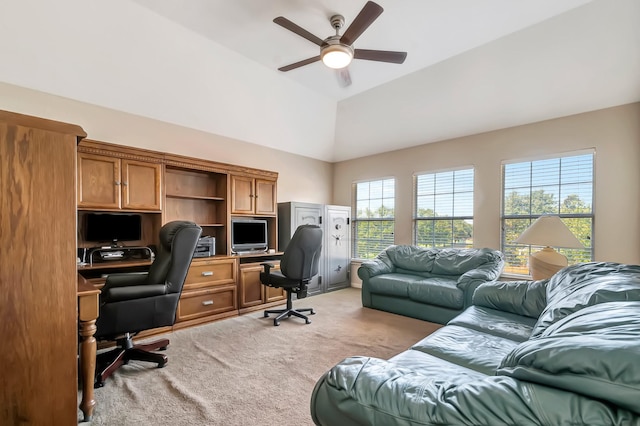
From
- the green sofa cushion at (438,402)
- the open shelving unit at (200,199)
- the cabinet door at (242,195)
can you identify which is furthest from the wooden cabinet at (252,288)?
the green sofa cushion at (438,402)

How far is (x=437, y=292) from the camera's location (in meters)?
3.53

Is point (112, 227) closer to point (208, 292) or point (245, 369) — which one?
point (208, 292)

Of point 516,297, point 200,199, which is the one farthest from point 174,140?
point 516,297

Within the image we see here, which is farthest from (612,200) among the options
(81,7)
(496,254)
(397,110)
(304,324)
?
(81,7)

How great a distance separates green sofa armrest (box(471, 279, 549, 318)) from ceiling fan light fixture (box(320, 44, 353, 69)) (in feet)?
8.13

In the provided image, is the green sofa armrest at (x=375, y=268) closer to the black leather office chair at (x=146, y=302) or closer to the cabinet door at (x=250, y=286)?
the cabinet door at (x=250, y=286)

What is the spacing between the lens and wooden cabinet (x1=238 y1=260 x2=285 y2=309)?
13.1 feet

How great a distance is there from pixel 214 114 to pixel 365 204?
323cm

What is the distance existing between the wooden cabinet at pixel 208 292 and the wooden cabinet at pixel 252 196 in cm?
80

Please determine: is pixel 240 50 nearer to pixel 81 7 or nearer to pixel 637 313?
pixel 81 7

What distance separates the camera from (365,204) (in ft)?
19.2

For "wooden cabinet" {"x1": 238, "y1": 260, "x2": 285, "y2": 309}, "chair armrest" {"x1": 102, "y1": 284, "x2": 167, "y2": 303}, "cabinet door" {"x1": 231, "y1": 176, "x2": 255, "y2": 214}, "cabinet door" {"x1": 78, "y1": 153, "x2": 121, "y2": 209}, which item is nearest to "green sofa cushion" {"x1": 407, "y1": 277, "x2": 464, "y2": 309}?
"wooden cabinet" {"x1": 238, "y1": 260, "x2": 285, "y2": 309}

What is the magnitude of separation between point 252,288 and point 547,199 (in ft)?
13.8

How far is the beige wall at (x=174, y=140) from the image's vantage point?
9.78 ft
